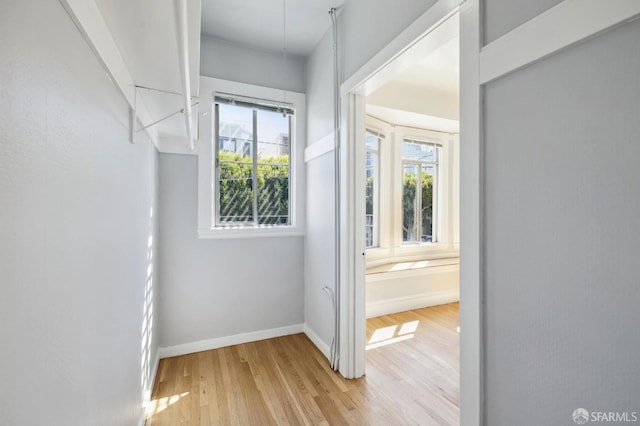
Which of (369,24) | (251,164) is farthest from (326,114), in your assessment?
(251,164)

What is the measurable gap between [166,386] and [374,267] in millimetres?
2471

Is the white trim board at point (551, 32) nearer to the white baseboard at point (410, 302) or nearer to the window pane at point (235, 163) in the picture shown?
the window pane at point (235, 163)

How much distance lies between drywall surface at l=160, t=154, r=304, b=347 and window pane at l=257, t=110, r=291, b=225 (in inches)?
10.9

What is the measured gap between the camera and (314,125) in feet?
8.89

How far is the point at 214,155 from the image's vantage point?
8.81 feet

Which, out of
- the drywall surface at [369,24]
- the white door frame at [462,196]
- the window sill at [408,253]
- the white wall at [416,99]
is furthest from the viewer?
the window sill at [408,253]

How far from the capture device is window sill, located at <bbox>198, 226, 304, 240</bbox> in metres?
2.59

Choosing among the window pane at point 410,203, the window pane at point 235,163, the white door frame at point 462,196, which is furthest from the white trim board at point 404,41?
the window pane at point 410,203

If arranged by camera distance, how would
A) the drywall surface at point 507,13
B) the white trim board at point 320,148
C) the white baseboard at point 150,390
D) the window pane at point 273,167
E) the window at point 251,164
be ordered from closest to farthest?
1. the drywall surface at point 507,13
2. the white baseboard at point 150,390
3. the white trim board at point 320,148
4. the window at point 251,164
5. the window pane at point 273,167

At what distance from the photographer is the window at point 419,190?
4172 mm

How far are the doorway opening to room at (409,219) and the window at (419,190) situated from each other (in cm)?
1

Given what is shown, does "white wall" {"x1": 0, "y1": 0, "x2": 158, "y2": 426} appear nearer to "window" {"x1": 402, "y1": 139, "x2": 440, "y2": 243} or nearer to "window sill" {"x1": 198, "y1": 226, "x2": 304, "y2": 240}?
"window sill" {"x1": 198, "y1": 226, "x2": 304, "y2": 240}

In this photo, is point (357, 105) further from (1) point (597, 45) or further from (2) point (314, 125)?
(1) point (597, 45)

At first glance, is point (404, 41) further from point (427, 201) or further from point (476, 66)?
point (427, 201)
